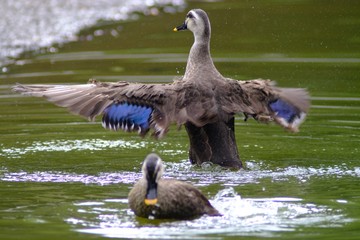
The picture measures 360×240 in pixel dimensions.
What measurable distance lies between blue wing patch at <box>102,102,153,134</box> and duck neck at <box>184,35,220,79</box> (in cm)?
74

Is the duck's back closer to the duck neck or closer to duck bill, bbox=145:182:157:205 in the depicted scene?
duck bill, bbox=145:182:157:205

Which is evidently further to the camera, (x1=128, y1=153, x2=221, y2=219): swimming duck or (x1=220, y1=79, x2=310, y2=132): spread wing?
(x1=220, y1=79, x2=310, y2=132): spread wing

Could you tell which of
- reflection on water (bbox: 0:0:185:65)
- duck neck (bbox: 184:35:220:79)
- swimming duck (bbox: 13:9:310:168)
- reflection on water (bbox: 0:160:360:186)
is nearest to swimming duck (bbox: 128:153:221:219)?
reflection on water (bbox: 0:160:360:186)

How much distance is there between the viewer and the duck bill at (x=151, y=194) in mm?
7891

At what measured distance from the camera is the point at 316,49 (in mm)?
16797

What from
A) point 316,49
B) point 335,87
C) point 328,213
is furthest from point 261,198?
point 316,49

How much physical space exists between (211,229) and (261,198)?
110 cm

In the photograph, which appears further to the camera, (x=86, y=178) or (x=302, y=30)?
(x=302, y=30)

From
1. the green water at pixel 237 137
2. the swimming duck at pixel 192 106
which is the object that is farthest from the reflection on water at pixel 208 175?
the swimming duck at pixel 192 106

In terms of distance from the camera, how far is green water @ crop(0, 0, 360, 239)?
8000 mm

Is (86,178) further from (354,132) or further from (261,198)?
(354,132)

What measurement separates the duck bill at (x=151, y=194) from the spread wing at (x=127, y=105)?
6.58ft

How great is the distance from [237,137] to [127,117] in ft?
6.61

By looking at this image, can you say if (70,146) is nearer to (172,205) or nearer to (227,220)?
(172,205)
